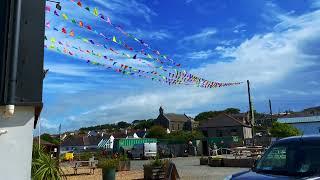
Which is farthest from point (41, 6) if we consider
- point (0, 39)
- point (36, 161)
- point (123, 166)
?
point (123, 166)

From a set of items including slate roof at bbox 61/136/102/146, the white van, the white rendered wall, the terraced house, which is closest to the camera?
the white rendered wall

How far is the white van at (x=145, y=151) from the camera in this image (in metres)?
47.6

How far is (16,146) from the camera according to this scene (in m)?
5.54

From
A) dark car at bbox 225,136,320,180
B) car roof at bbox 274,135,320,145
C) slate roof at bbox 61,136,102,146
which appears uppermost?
slate roof at bbox 61,136,102,146

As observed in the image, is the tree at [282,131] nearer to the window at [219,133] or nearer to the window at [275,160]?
the window at [219,133]

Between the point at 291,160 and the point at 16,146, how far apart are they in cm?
457

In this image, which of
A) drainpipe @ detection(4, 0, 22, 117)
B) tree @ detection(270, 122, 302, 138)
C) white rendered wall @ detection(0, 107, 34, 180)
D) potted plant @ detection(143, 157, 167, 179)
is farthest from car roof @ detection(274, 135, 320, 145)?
tree @ detection(270, 122, 302, 138)

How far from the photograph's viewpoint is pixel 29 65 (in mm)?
5531

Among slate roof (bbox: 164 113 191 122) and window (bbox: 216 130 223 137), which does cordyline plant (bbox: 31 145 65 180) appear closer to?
window (bbox: 216 130 223 137)

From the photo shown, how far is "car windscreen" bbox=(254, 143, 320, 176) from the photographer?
23.6 feet

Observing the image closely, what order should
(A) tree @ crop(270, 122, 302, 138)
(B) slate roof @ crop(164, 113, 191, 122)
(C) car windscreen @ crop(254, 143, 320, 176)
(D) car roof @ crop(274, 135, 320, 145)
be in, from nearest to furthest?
(C) car windscreen @ crop(254, 143, 320, 176) < (D) car roof @ crop(274, 135, 320, 145) < (A) tree @ crop(270, 122, 302, 138) < (B) slate roof @ crop(164, 113, 191, 122)

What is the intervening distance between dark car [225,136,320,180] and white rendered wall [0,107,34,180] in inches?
134

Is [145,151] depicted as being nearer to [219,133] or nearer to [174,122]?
[219,133]

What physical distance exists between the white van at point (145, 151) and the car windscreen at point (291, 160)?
39.1 meters
